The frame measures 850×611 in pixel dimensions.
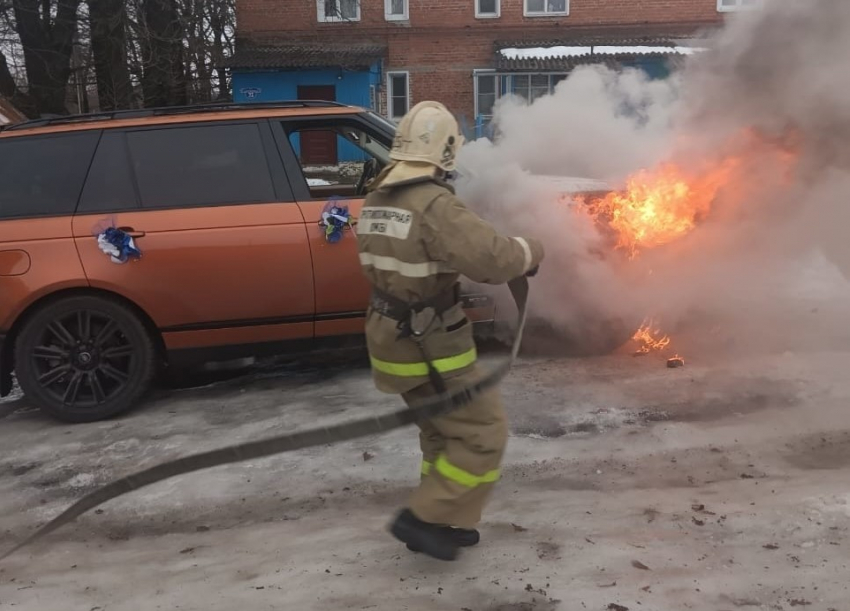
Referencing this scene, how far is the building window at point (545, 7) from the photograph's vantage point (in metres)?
22.8

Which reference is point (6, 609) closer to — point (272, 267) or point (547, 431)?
point (272, 267)

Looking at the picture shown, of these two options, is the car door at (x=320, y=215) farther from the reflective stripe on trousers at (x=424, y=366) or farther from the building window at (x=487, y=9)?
the building window at (x=487, y=9)

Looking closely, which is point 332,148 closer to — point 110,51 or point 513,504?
point 513,504

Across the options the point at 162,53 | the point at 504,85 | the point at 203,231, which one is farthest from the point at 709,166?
the point at 504,85

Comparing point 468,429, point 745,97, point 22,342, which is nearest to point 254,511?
point 468,429

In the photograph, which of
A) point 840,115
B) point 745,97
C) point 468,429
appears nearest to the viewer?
point 468,429

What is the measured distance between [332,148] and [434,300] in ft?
9.25

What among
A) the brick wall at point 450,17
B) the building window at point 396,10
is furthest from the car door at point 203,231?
the building window at point 396,10

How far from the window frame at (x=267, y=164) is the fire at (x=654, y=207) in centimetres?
218

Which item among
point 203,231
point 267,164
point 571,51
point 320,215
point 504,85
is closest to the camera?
point 203,231

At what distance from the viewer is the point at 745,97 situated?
4.93 meters

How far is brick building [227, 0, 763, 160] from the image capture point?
72.6 feet

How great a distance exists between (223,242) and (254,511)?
1882 mm

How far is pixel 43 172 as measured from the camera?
4820 mm
